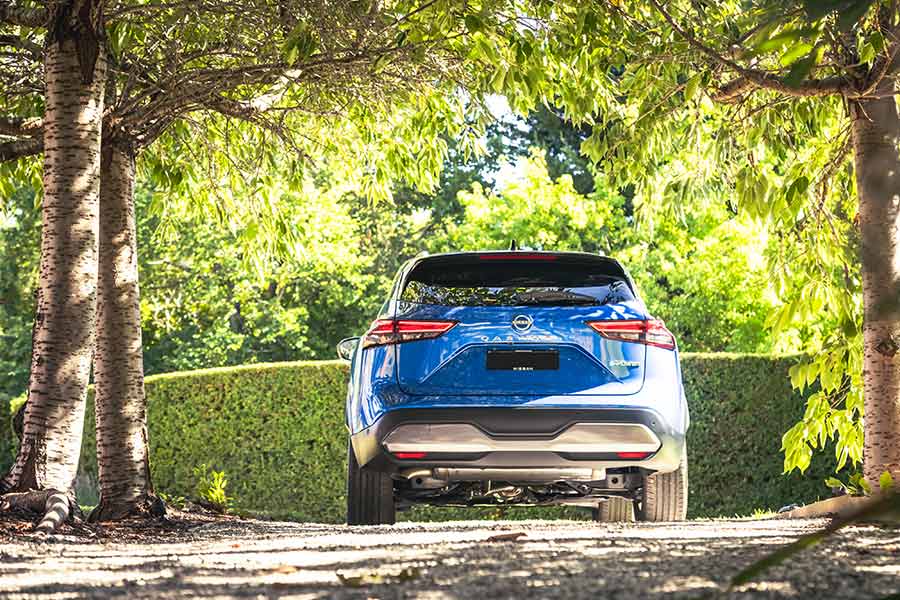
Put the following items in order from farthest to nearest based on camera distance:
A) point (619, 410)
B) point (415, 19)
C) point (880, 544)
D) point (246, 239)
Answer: point (246, 239) → point (415, 19) → point (619, 410) → point (880, 544)

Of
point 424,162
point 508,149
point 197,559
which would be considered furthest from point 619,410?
point 508,149

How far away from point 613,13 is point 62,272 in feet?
14.2

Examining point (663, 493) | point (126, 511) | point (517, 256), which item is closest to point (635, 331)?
point (517, 256)

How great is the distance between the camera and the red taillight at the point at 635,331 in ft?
23.9

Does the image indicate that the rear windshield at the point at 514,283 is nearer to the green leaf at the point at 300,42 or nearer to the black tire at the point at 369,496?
the black tire at the point at 369,496

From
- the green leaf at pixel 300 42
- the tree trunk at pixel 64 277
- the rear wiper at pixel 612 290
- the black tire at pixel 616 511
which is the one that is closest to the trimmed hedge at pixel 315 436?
the black tire at pixel 616 511

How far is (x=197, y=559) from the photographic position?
530 centimetres

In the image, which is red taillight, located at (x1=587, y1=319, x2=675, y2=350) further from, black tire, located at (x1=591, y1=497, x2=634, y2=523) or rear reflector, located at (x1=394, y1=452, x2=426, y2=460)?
black tire, located at (x1=591, y1=497, x2=634, y2=523)

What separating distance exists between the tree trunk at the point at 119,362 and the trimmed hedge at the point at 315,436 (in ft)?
22.7

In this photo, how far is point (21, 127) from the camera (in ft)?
33.9

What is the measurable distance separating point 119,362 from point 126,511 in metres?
1.24

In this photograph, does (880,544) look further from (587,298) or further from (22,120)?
(22,120)

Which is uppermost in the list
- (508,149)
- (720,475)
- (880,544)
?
(508,149)

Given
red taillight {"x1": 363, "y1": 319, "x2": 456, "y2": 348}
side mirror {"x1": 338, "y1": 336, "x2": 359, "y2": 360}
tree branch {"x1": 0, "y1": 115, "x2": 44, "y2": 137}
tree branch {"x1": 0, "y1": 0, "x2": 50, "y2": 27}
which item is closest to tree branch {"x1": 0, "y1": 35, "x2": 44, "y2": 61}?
tree branch {"x1": 0, "y1": 115, "x2": 44, "y2": 137}
